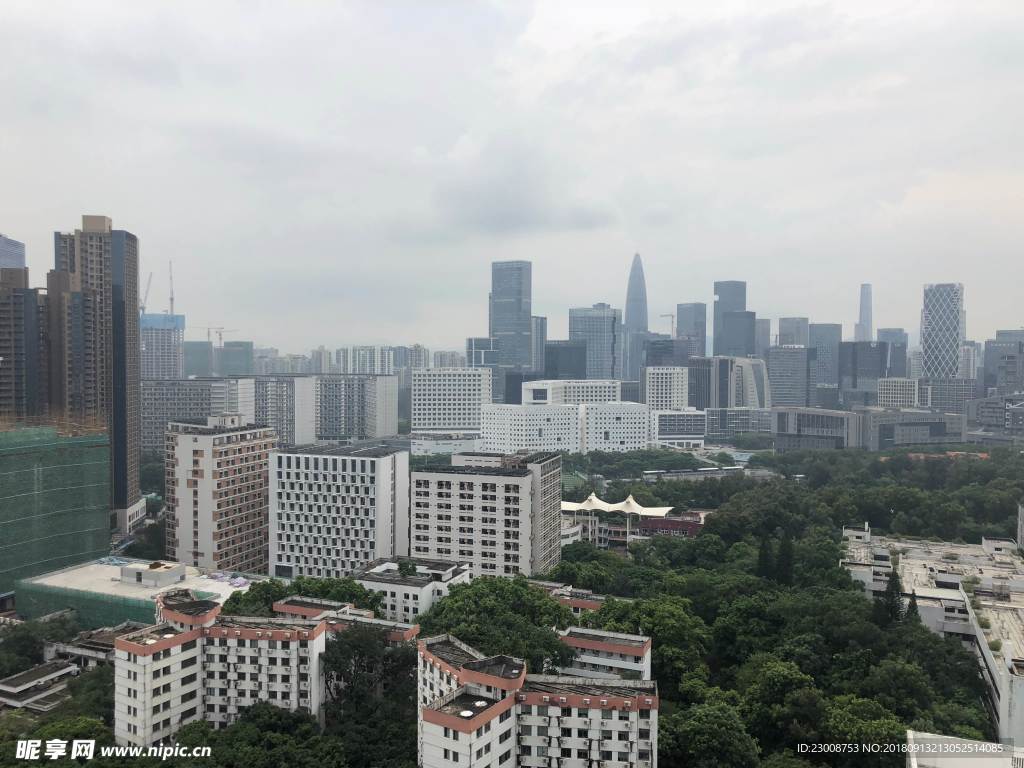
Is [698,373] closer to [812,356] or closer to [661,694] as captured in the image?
[812,356]

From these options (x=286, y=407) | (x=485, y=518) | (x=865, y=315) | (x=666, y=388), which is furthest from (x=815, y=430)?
(x=865, y=315)

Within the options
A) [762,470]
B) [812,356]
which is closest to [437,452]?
[762,470]

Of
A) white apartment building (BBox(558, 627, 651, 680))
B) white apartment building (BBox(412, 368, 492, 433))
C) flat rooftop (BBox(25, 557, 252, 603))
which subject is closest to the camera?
white apartment building (BBox(558, 627, 651, 680))

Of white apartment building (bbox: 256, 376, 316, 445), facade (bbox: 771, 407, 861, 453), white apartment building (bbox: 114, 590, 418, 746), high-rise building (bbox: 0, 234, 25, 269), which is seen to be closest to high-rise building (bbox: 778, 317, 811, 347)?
facade (bbox: 771, 407, 861, 453)

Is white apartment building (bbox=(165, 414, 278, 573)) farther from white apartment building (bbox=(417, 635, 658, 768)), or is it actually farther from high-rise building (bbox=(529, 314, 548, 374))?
high-rise building (bbox=(529, 314, 548, 374))

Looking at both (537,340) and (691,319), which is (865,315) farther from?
(537,340)
